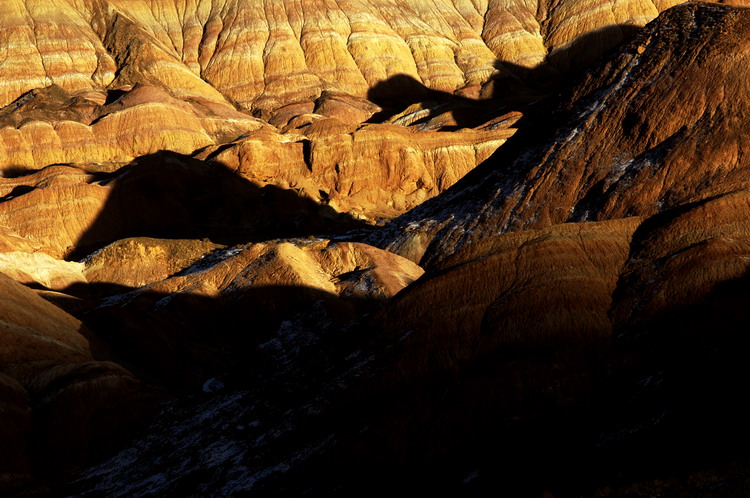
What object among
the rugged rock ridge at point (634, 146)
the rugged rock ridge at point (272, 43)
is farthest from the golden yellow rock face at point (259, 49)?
the rugged rock ridge at point (634, 146)

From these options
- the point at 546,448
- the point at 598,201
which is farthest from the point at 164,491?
the point at 598,201

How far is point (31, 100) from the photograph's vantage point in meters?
90.1

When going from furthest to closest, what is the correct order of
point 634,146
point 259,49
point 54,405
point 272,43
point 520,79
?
point 259,49 < point 272,43 < point 520,79 < point 634,146 < point 54,405

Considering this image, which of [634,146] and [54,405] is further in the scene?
[634,146]

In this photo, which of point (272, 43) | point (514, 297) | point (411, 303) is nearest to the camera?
point (514, 297)

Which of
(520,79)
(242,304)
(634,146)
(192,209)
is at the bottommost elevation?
(634,146)

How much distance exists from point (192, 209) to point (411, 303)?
4467 cm

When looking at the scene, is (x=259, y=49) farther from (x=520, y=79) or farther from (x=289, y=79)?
(x=520, y=79)

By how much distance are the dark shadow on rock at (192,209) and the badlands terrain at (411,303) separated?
247 mm

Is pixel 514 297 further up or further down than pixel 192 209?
further down

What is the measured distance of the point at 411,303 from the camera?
73.2 feet

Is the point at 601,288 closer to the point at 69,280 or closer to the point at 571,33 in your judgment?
the point at 69,280

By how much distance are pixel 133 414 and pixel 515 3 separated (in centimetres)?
11423

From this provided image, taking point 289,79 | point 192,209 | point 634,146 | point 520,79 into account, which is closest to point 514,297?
point 634,146
